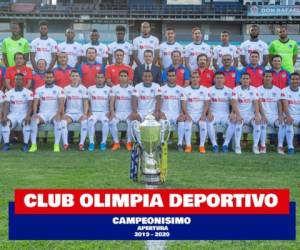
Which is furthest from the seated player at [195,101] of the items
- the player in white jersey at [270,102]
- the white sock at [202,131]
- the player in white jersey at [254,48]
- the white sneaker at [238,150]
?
the player in white jersey at [254,48]

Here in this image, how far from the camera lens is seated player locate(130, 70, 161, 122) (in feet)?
29.5

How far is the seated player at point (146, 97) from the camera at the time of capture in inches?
354

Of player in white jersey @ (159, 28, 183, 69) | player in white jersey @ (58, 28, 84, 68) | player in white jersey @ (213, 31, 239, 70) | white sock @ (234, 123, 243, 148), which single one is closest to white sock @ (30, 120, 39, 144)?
player in white jersey @ (58, 28, 84, 68)

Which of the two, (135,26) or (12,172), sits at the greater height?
(135,26)

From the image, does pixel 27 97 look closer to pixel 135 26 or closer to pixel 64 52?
pixel 64 52

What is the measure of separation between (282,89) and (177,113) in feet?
5.31

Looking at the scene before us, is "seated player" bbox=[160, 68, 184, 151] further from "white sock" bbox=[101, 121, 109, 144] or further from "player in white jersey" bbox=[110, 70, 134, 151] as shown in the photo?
"white sock" bbox=[101, 121, 109, 144]

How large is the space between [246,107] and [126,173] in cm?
318

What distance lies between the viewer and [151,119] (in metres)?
3.25

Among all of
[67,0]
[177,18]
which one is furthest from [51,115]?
[67,0]

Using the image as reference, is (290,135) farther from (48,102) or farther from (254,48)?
(48,102)

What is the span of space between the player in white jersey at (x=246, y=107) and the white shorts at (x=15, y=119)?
10.3 ft

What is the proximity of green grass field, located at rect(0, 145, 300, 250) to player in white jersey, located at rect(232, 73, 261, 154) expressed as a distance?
400 millimetres

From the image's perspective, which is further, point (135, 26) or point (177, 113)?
point (135, 26)
